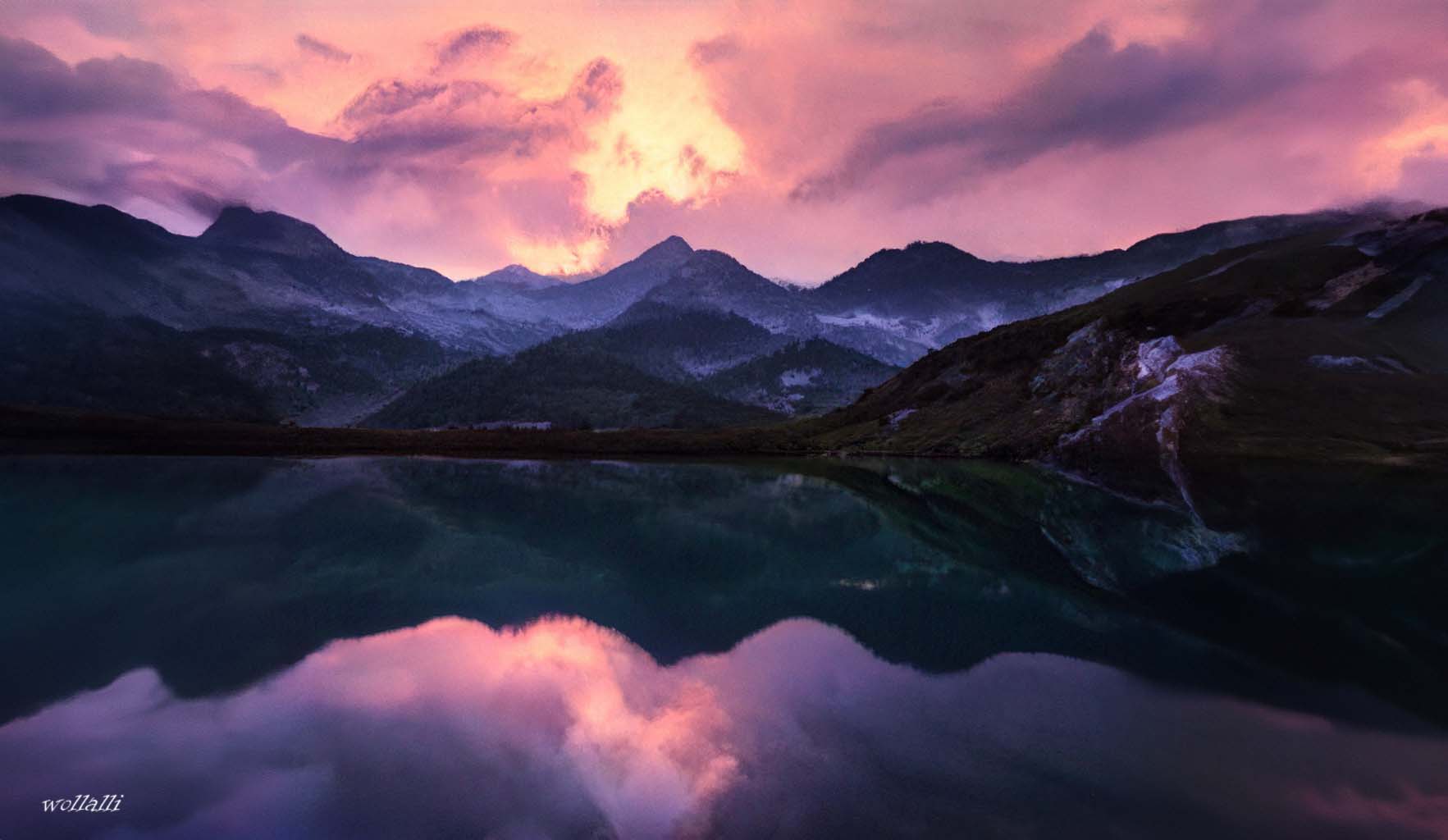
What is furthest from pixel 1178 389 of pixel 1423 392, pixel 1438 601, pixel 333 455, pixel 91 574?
pixel 333 455

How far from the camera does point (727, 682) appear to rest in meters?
25.5

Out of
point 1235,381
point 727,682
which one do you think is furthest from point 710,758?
point 1235,381

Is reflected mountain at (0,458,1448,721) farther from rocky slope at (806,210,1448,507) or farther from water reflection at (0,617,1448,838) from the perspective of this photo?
rocky slope at (806,210,1448,507)

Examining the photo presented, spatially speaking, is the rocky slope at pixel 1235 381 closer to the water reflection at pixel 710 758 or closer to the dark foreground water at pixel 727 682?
the dark foreground water at pixel 727 682

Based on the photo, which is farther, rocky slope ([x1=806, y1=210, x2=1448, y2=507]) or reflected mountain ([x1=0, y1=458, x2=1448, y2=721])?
rocky slope ([x1=806, y1=210, x2=1448, y2=507])

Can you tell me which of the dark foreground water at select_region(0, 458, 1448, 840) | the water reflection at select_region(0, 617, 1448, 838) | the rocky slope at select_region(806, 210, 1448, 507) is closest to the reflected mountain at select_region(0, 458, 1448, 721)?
the dark foreground water at select_region(0, 458, 1448, 840)

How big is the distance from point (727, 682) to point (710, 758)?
6.32 metres

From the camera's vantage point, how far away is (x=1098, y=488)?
318ft

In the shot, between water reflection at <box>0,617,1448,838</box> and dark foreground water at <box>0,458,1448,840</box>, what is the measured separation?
11 centimetres

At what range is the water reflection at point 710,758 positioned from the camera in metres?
16.2

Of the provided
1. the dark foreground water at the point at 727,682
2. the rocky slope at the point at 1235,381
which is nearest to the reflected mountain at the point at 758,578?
the dark foreground water at the point at 727,682

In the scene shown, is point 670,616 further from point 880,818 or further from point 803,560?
point 880,818

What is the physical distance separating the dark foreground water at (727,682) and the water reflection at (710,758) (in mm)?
106

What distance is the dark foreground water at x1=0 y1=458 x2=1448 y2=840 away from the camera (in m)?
16.9
